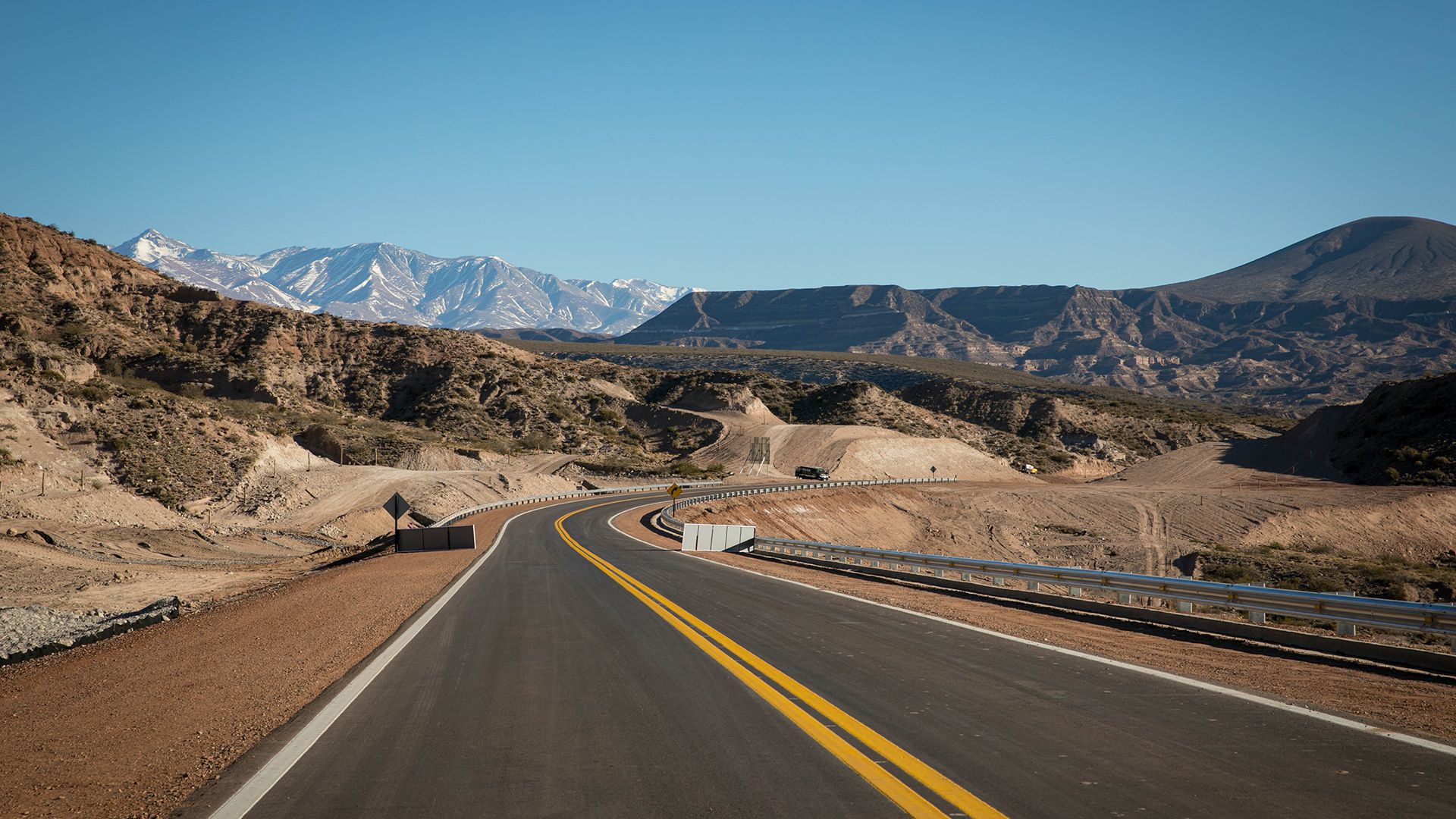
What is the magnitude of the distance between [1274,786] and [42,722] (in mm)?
8775

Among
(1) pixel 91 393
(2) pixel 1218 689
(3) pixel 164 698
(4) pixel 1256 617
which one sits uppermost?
(1) pixel 91 393

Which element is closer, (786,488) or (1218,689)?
(1218,689)

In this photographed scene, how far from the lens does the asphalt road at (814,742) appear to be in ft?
16.2

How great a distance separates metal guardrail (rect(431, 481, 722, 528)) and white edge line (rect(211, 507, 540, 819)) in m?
33.6

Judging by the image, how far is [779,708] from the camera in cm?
706

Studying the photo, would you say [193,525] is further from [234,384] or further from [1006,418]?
[1006,418]

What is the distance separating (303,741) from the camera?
6.33m

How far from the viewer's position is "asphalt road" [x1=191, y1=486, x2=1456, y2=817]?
493 cm

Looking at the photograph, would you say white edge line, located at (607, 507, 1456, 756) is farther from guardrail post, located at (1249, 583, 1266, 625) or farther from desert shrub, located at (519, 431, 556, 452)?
desert shrub, located at (519, 431, 556, 452)

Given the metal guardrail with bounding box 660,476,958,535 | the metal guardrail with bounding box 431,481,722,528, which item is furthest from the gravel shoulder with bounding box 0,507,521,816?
the metal guardrail with bounding box 660,476,958,535

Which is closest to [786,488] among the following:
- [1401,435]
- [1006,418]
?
[1401,435]

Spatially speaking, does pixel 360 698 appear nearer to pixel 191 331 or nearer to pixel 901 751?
pixel 901 751

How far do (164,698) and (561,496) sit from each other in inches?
2404

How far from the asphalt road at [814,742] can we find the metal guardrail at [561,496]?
35795 millimetres
